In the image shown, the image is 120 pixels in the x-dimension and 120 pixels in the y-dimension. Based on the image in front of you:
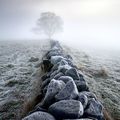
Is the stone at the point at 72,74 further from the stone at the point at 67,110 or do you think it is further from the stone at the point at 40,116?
the stone at the point at 40,116

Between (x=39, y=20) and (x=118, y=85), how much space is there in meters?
66.6

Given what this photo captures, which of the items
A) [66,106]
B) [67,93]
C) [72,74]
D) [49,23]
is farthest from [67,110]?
[49,23]

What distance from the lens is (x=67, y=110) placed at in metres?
5.34

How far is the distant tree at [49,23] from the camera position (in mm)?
72562

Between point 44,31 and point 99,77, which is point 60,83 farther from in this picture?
point 44,31

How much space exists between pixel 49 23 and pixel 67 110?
68800mm

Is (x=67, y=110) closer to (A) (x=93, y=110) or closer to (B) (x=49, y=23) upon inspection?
(A) (x=93, y=110)

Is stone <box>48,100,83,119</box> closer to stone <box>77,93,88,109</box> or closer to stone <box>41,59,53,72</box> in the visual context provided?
stone <box>77,93,88,109</box>

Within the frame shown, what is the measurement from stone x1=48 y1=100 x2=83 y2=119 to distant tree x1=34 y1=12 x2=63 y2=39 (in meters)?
68.3

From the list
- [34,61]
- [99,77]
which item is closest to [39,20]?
[34,61]

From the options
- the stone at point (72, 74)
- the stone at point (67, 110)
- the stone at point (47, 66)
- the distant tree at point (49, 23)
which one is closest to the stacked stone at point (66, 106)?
the stone at point (67, 110)

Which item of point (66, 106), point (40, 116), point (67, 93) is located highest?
point (67, 93)

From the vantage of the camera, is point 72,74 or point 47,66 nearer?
point 72,74

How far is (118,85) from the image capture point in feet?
39.3
